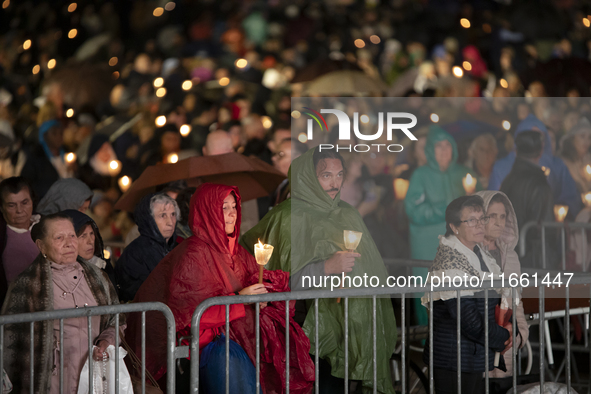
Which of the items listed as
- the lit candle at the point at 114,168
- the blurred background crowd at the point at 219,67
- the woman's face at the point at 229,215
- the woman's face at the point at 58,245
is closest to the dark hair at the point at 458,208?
the woman's face at the point at 229,215

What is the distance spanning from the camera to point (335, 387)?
4.16 metres

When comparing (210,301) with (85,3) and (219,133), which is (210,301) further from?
(85,3)

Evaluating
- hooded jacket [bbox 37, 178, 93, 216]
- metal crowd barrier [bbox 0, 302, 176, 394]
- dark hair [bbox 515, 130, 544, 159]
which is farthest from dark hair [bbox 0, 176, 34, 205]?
dark hair [bbox 515, 130, 544, 159]

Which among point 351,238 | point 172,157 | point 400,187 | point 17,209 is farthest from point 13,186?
point 172,157

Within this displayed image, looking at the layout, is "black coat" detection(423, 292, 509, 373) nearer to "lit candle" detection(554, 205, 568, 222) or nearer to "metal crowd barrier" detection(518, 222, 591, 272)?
"metal crowd barrier" detection(518, 222, 591, 272)

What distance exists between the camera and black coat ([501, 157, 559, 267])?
4.52m

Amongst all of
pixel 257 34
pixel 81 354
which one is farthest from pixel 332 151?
pixel 257 34

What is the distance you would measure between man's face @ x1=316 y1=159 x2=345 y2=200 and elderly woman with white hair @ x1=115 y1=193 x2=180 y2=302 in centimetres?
107

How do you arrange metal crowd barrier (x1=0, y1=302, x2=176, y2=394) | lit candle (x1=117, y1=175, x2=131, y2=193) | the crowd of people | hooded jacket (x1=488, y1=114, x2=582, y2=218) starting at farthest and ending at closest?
lit candle (x1=117, y1=175, x2=131, y2=193) < hooded jacket (x1=488, y1=114, x2=582, y2=218) < the crowd of people < metal crowd barrier (x1=0, y1=302, x2=176, y2=394)

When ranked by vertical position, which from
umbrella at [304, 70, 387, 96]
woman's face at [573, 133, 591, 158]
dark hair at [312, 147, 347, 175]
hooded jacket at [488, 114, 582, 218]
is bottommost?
dark hair at [312, 147, 347, 175]

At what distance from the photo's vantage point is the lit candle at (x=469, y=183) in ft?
13.5

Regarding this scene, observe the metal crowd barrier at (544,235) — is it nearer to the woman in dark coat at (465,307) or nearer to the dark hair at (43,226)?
the woman in dark coat at (465,307)

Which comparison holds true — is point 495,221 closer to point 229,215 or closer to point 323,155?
point 323,155

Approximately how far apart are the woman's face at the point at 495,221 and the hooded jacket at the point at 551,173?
1.10ft
